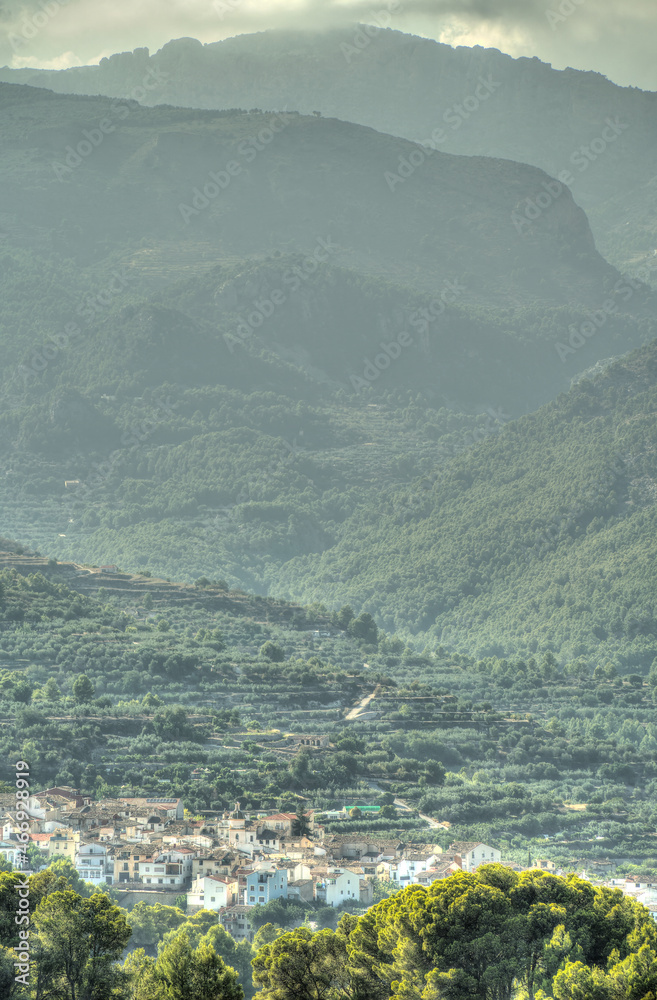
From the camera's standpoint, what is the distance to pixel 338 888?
220 ft

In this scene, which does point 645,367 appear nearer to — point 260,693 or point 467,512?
point 467,512

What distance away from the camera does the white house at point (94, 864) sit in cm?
6781

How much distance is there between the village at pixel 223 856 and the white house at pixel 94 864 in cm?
3

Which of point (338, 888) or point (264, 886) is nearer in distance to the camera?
point (264, 886)

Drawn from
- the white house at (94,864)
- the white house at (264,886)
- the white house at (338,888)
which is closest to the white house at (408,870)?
the white house at (338,888)

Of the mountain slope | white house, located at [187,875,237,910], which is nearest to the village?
white house, located at [187,875,237,910]

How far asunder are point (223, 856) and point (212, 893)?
397 cm

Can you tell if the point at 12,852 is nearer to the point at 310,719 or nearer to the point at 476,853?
the point at 476,853

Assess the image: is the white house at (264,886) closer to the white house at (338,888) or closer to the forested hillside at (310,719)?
the white house at (338,888)

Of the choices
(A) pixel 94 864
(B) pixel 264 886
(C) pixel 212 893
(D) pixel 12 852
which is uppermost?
(D) pixel 12 852

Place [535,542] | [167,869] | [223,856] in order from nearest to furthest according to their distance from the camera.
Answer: [167,869] < [223,856] < [535,542]

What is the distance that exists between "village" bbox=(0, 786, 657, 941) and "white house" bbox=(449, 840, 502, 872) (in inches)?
2.7

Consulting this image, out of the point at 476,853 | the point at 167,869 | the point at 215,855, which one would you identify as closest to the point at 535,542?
the point at 476,853

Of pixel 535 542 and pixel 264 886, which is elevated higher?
pixel 535 542
